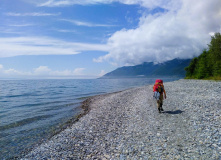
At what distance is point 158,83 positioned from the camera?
13922 mm

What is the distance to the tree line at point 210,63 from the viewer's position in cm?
5128

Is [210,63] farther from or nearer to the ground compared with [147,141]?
farther from the ground

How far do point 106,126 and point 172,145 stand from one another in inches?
245

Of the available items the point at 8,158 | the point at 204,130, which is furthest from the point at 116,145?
the point at 8,158

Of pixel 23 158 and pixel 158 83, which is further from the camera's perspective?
pixel 158 83

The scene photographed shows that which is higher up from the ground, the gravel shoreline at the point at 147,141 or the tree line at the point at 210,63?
the tree line at the point at 210,63

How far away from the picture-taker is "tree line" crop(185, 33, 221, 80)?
168ft

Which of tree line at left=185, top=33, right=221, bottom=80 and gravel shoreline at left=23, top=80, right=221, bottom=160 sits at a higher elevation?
tree line at left=185, top=33, right=221, bottom=80

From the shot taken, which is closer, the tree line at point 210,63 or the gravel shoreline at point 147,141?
the gravel shoreline at point 147,141

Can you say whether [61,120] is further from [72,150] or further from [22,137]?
[72,150]

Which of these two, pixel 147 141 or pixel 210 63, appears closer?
pixel 147 141

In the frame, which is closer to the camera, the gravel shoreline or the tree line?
the gravel shoreline

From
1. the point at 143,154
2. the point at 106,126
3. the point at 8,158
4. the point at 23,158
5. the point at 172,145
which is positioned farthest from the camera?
the point at 106,126

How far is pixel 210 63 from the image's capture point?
68188 mm
